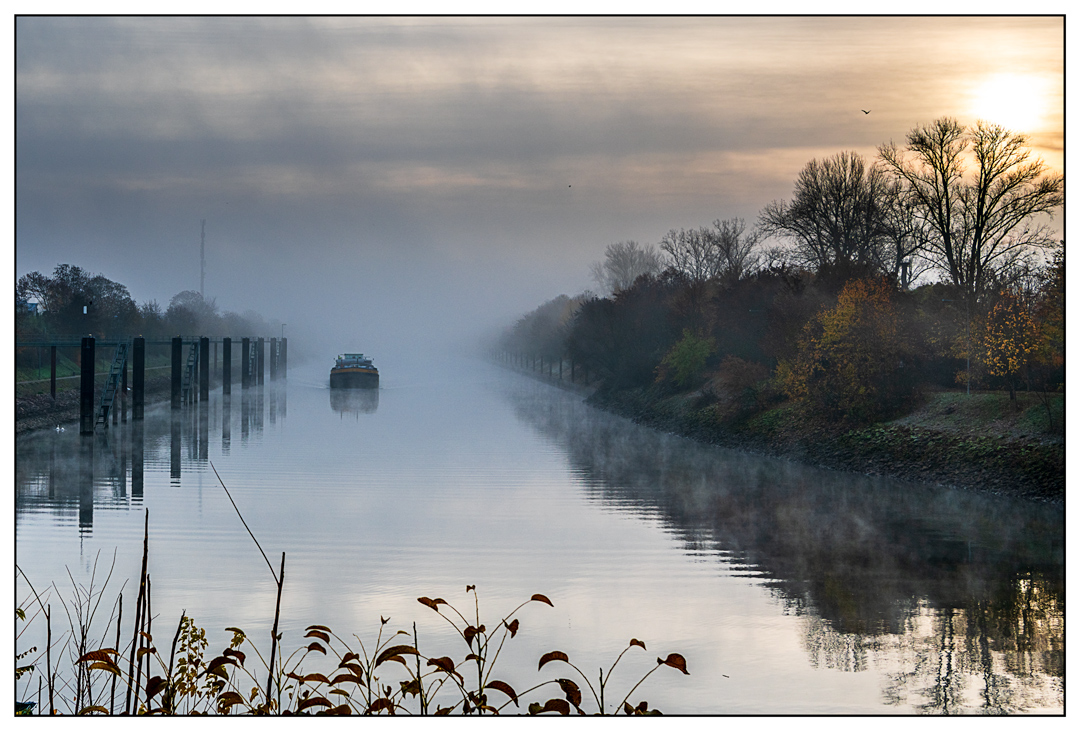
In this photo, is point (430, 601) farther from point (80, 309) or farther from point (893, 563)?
point (80, 309)

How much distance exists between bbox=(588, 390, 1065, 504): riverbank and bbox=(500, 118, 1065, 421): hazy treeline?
3.05ft

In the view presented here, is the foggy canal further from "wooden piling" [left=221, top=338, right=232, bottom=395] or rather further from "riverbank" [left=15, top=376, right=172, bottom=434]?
"wooden piling" [left=221, top=338, right=232, bottom=395]

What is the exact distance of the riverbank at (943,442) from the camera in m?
21.0

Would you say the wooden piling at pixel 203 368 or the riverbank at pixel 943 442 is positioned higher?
the wooden piling at pixel 203 368

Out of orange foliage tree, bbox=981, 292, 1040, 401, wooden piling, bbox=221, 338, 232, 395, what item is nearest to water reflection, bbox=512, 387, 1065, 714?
orange foliage tree, bbox=981, 292, 1040, 401

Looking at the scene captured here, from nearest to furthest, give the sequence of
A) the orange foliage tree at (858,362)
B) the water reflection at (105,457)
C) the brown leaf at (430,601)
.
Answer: the brown leaf at (430,601) < the water reflection at (105,457) < the orange foliage tree at (858,362)

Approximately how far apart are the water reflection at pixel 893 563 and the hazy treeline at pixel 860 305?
4017 millimetres

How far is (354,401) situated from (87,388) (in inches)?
942

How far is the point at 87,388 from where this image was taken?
33.8 metres

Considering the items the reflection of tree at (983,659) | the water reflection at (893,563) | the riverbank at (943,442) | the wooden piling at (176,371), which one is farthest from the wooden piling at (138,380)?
the reflection of tree at (983,659)

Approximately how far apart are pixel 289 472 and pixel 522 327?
10084cm

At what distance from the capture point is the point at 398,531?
672 inches

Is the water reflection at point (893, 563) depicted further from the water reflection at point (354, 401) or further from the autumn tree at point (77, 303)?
the autumn tree at point (77, 303)

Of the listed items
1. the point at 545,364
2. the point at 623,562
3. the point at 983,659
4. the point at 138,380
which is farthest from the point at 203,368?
the point at 545,364
